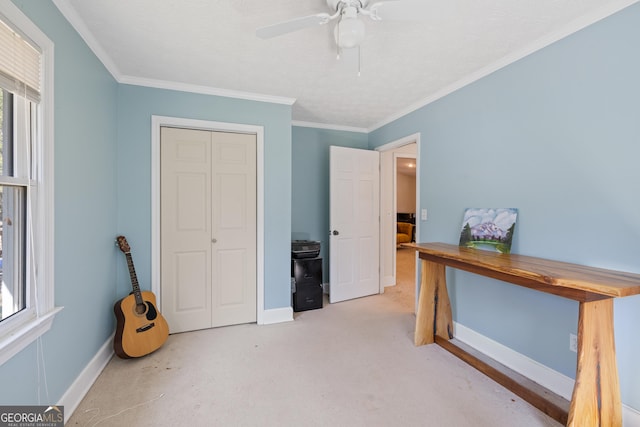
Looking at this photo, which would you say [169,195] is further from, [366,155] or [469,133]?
[469,133]

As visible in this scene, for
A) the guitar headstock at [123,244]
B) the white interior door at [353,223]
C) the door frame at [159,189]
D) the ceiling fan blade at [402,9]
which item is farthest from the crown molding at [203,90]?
the ceiling fan blade at [402,9]

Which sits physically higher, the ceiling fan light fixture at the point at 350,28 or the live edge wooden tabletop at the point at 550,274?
the ceiling fan light fixture at the point at 350,28

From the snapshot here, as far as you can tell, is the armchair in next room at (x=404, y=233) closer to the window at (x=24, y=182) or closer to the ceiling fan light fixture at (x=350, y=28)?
the ceiling fan light fixture at (x=350, y=28)

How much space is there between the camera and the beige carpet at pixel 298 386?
1587 millimetres

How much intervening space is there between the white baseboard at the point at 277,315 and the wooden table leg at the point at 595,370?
2274 mm

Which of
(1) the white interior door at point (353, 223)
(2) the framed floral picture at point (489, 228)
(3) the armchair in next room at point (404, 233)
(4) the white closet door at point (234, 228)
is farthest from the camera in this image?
(3) the armchair in next room at point (404, 233)

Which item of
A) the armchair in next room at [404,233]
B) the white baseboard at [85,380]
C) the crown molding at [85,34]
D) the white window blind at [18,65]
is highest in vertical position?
the crown molding at [85,34]

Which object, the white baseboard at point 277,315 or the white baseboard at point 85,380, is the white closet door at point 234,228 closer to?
the white baseboard at point 277,315

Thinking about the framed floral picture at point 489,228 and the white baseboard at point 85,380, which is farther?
the framed floral picture at point 489,228

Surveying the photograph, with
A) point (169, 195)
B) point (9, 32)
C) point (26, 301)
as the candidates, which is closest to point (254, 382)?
point (26, 301)

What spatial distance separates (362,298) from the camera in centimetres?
369

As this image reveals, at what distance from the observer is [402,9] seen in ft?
4.22

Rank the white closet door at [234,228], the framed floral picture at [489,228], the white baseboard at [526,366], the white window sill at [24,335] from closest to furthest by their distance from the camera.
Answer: the white window sill at [24,335]
the white baseboard at [526,366]
the framed floral picture at [489,228]
the white closet door at [234,228]

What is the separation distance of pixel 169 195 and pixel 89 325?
1.21 m
